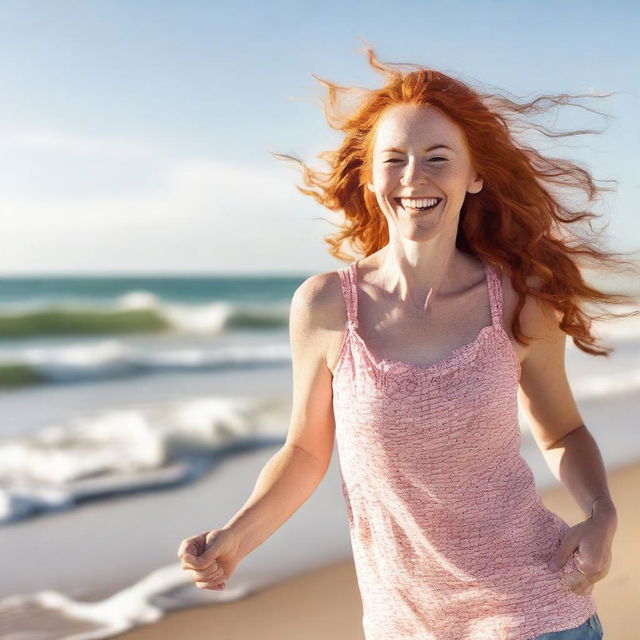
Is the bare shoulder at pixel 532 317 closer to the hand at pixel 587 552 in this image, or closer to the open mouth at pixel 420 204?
the open mouth at pixel 420 204

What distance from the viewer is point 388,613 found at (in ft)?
7.01

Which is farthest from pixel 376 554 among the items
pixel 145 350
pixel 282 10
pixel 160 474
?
pixel 282 10

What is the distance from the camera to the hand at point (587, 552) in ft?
6.48

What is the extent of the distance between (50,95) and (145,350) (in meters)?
8.67

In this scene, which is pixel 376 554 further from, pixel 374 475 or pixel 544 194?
pixel 544 194

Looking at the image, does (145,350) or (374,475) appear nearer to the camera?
(374,475)

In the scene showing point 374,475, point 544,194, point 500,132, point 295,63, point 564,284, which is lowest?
point 374,475

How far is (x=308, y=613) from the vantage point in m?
3.89

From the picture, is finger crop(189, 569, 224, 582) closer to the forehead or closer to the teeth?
the teeth

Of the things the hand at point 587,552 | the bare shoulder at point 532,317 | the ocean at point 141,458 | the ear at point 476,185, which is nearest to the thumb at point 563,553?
the hand at point 587,552

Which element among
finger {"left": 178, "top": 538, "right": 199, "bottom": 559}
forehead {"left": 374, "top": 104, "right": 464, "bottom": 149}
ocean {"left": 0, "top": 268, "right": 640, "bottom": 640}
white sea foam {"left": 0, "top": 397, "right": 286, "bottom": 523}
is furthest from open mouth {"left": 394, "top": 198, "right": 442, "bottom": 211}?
white sea foam {"left": 0, "top": 397, "right": 286, "bottom": 523}

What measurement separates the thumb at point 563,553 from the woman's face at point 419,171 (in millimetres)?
726

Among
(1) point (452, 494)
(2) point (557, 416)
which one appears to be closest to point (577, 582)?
(1) point (452, 494)

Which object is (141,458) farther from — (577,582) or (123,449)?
(577,582)
